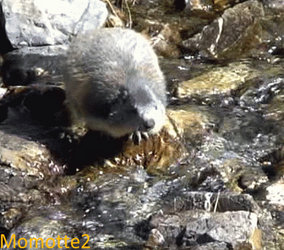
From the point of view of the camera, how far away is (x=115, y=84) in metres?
7.26

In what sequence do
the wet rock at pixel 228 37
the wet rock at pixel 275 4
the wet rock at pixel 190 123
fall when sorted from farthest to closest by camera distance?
the wet rock at pixel 275 4
the wet rock at pixel 228 37
the wet rock at pixel 190 123

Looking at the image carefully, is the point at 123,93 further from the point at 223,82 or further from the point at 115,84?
the point at 223,82

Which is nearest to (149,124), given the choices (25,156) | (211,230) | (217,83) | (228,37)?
(25,156)

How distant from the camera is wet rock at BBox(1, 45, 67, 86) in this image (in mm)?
9086

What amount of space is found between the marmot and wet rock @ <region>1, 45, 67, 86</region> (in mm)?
1400

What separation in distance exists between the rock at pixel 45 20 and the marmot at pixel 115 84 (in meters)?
1.78

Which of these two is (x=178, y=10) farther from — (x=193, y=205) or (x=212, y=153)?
(x=193, y=205)

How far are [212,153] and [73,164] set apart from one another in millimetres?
1329

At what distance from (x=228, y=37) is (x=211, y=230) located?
4467mm

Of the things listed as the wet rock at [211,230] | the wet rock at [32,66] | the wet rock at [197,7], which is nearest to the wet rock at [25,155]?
the wet rock at [211,230]

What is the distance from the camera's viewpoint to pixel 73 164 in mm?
7539

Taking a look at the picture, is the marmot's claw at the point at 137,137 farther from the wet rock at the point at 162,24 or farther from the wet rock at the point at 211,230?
the wet rock at the point at 162,24

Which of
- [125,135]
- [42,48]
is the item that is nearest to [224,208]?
[125,135]

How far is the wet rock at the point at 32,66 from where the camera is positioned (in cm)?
909
